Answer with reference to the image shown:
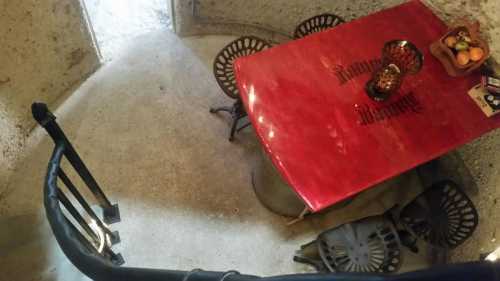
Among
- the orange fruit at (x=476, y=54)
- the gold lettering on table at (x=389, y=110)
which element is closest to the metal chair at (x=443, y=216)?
the gold lettering on table at (x=389, y=110)

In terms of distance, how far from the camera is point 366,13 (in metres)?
2.23

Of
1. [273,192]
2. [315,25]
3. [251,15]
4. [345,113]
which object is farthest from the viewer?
[251,15]

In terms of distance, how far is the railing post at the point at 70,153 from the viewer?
120 centimetres

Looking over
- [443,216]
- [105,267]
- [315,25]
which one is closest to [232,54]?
[315,25]

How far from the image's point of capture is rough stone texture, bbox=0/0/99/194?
6.22 feet

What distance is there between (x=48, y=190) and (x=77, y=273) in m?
0.71

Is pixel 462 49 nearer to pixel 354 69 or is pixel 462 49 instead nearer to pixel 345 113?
pixel 354 69

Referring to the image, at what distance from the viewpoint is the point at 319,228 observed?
2066 millimetres

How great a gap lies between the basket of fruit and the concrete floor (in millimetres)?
625

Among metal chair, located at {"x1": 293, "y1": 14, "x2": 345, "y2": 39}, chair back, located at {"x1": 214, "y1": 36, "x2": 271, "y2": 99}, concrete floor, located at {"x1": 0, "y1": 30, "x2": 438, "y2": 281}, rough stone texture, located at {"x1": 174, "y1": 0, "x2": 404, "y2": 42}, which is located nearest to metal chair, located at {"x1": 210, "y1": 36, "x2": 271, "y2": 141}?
chair back, located at {"x1": 214, "y1": 36, "x2": 271, "y2": 99}

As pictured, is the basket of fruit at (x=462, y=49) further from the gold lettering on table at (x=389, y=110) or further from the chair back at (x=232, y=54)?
the chair back at (x=232, y=54)

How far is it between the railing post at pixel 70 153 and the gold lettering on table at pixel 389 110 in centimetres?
111

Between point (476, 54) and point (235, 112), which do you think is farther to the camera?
point (235, 112)

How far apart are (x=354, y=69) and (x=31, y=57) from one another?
1665mm
